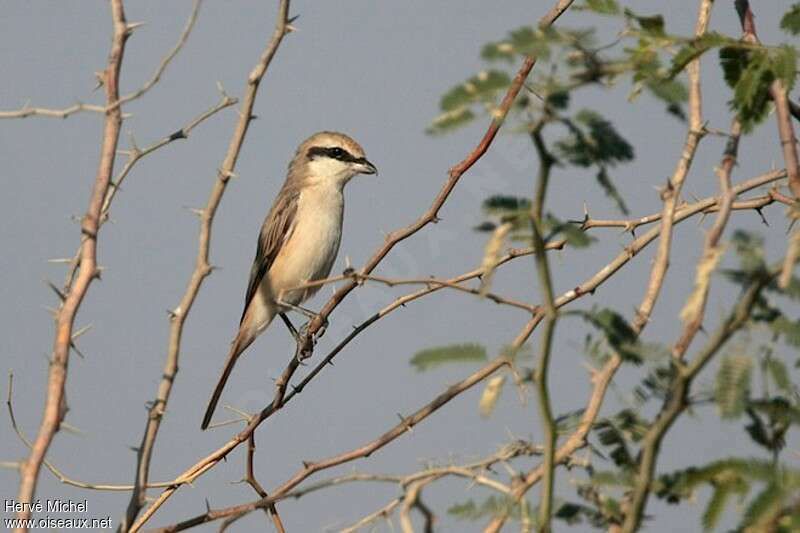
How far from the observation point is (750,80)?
2.53 meters

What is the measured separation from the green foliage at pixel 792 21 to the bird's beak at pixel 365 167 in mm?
4784

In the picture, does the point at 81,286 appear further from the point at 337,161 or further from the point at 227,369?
the point at 337,161

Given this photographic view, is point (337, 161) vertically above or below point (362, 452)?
above

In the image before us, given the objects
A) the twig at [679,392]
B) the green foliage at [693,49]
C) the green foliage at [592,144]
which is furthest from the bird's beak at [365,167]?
the twig at [679,392]

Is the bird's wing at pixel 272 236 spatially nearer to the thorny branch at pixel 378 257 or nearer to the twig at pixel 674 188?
the thorny branch at pixel 378 257

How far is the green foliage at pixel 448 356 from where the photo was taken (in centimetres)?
220

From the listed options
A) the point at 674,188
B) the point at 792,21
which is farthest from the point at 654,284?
the point at 792,21

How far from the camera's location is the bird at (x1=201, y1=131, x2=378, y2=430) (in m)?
7.21

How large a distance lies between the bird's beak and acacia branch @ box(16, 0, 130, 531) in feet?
15.2

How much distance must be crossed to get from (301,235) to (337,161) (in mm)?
604

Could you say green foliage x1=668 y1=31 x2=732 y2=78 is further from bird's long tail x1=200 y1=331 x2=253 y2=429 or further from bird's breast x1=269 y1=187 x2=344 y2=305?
bird's breast x1=269 y1=187 x2=344 y2=305

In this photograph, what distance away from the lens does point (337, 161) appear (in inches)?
296

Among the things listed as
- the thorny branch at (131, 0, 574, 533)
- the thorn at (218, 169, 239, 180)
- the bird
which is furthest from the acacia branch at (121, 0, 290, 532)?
the bird

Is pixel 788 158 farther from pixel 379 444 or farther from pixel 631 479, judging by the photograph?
pixel 379 444
